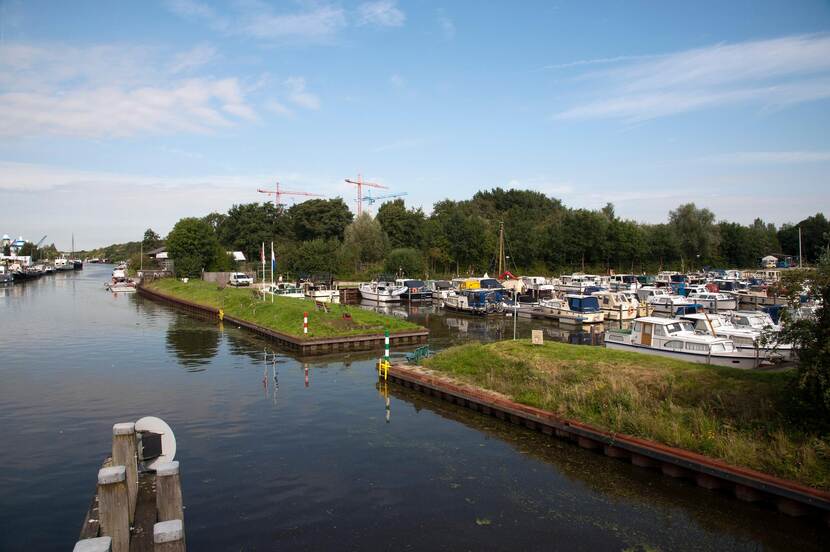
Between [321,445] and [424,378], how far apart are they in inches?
305

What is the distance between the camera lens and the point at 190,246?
3497 inches

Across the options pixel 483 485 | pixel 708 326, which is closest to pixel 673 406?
pixel 483 485

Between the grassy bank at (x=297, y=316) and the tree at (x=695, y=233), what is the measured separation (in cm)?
8015

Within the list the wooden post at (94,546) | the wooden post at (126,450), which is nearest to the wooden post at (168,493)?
the wooden post at (126,450)

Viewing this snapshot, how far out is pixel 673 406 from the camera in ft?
57.1

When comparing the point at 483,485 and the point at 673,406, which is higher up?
the point at 673,406

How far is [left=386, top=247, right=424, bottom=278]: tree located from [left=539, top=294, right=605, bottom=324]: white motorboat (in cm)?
3607

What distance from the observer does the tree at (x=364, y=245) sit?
9269 centimetres

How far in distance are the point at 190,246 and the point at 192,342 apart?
53127 millimetres

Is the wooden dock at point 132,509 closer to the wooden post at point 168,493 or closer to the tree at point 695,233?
the wooden post at point 168,493

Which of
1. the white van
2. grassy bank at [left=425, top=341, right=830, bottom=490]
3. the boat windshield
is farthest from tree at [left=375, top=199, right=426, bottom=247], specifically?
grassy bank at [left=425, top=341, right=830, bottom=490]

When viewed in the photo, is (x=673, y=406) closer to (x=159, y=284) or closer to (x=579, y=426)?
(x=579, y=426)

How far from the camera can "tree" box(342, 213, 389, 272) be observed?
9269 centimetres

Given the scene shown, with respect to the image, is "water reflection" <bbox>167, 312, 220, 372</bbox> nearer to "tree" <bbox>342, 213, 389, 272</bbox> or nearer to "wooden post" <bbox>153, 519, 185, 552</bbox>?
"wooden post" <bbox>153, 519, 185, 552</bbox>
